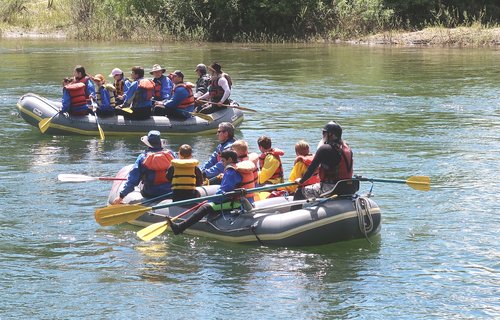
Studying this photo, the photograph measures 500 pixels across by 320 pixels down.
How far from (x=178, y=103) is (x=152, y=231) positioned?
22.9 ft

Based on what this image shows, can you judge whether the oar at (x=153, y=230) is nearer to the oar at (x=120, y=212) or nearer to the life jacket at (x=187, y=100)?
the oar at (x=120, y=212)

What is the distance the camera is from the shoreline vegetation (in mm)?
38300

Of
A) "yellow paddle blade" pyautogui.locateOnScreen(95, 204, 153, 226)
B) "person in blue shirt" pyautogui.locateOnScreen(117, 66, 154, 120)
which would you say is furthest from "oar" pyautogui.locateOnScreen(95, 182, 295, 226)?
"person in blue shirt" pyautogui.locateOnScreen(117, 66, 154, 120)

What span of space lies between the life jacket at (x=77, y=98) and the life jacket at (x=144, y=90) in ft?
3.17

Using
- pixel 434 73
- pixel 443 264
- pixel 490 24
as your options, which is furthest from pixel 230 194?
pixel 490 24

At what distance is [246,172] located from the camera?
9844 millimetres

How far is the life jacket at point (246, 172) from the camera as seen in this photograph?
9.83 meters

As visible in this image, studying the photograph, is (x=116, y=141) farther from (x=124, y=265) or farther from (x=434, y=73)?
(x=434, y=73)

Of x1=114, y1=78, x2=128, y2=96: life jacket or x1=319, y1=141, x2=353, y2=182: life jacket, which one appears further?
x1=114, y1=78, x2=128, y2=96: life jacket

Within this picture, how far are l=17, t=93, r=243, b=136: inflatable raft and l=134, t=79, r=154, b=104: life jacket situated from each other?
1.74 ft

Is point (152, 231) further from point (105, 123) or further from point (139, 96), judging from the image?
point (105, 123)

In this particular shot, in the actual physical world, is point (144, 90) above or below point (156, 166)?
above

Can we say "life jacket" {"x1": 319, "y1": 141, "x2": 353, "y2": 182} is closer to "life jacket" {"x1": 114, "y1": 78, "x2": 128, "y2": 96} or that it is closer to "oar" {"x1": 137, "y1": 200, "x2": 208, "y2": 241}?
"oar" {"x1": 137, "y1": 200, "x2": 208, "y2": 241}

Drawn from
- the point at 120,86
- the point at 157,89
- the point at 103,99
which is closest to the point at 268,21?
the point at 120,86
